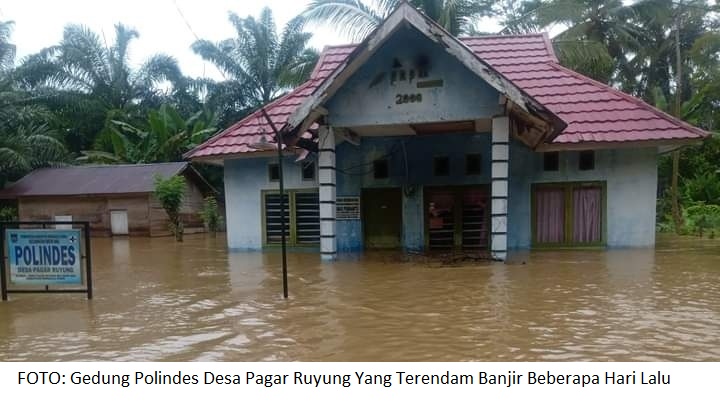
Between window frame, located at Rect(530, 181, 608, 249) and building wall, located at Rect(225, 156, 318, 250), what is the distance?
5.28 m

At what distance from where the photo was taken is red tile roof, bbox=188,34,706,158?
10422 millimetres

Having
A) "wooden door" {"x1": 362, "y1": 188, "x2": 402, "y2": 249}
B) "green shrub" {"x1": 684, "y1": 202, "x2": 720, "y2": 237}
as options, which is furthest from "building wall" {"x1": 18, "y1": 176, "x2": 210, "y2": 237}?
"green shrub" {"x1": 684, "y1": 202, "x2": 720, "y2": 237}

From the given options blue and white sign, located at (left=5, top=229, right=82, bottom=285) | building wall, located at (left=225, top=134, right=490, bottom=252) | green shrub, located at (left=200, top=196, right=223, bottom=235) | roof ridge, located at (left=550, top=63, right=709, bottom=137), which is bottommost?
green shrub, located at (left=200, top=196, right=223, bottom=235)

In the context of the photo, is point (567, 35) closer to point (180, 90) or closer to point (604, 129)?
point (604, 129)

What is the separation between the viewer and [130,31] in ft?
103

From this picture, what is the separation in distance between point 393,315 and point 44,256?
471 cm

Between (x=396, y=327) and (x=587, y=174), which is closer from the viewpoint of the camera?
(x=396, y=327)

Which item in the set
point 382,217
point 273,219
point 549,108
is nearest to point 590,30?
point 549,108

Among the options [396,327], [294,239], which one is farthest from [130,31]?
[396,327]

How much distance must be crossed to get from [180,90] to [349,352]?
3113 centimetres

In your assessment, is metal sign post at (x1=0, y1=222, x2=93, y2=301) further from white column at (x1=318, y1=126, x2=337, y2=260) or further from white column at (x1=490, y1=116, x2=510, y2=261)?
white column at (x1=490, y1=116, x2=510, y2=261)

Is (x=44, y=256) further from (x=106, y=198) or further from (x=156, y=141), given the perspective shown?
(x=156, y=141)

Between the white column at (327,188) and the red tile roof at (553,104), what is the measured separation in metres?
1.10

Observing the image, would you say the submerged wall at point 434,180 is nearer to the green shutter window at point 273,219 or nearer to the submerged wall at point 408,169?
the submerged wall at point 408,169
